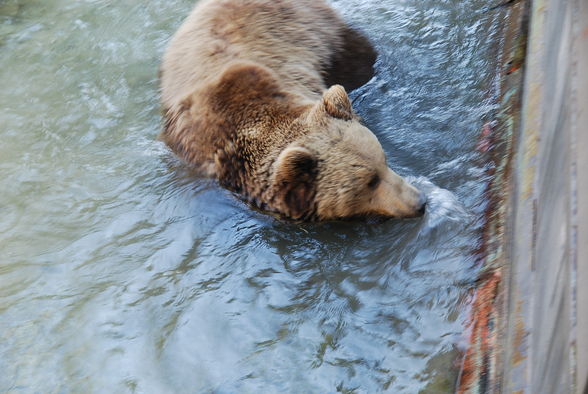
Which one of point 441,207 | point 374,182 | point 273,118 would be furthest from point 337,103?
point 441,207

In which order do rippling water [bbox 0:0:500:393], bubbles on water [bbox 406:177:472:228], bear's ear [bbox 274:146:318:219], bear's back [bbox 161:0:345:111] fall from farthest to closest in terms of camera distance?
bear's back [bbox 161:0:345:111]
bear's ear [bbox 274:146:318:219]
bubbles on water [bbox 406:177:472:228]
rippling water [bbox 0:0:500:393]

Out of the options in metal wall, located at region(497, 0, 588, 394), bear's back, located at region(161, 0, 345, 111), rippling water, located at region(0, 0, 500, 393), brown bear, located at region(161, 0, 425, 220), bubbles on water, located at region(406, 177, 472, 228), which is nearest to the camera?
metal wall, located at region(497, 0, 588, 394)

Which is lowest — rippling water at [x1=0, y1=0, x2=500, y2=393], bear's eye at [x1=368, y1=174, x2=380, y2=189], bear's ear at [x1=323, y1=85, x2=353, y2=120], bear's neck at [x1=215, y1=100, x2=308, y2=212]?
rippling water at [x1=0, y1=0, x2=500, y2=393]

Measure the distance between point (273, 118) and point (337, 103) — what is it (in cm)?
43

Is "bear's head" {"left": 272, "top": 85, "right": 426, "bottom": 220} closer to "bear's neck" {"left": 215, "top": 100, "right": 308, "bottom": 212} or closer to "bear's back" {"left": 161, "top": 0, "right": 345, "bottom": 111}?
"bear's neck" {"left": 215, "top": 100, "right": 308, "bottom": 212}

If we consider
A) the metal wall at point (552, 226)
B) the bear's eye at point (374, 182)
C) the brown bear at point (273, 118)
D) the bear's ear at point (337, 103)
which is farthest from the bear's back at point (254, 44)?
the metal wall at point (552, 226)

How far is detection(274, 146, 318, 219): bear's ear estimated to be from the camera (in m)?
4.04

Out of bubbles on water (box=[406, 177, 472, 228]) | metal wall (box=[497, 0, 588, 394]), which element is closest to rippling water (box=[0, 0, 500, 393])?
bubbles on water (box=[406, 177, 472, 228])

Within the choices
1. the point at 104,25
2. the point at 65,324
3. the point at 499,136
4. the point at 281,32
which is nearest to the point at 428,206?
the point at 499,136

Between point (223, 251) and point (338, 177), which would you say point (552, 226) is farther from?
point (223, 251)

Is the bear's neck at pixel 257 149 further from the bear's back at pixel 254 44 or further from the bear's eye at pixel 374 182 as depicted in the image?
the bear's eye at pixel 374 182

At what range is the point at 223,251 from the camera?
4250mm

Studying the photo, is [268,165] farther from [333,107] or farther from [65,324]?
[65,324]

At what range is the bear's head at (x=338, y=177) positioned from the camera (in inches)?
163
